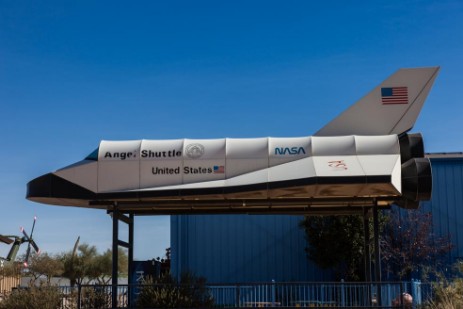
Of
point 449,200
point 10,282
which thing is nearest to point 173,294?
point 449,200

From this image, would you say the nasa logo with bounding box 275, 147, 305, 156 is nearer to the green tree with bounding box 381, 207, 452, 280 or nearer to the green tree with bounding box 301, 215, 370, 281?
the green tree with bounding box 301, 215, 370, 281

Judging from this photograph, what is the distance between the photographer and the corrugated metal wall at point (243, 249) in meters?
37.2

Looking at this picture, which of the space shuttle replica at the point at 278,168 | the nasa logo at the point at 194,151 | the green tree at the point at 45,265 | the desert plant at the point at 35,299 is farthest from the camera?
the green tree at the point at 45,265

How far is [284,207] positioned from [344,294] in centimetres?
383

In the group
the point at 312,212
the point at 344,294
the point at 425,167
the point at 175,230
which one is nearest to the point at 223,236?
the point at 175,230

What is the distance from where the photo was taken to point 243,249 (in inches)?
1478

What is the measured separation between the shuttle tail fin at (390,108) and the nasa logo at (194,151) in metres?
3.98

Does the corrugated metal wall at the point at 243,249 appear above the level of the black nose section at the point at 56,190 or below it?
below

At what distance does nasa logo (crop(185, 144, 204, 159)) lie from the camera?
1999 cm

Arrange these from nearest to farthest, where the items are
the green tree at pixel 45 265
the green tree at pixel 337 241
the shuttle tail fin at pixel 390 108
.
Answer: the shuttle tail fin at pixel 390 108
the green tree at pixel 337 241
the green tree at pixel 45 265

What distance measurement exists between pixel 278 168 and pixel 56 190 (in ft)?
23.8

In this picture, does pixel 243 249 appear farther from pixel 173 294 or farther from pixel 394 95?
pixel 394 95

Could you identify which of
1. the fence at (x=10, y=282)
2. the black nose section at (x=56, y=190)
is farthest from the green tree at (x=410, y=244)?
the fence at (x=10, y=282)

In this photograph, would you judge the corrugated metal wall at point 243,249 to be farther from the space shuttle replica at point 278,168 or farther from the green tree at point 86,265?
the green tree at point 86,265
